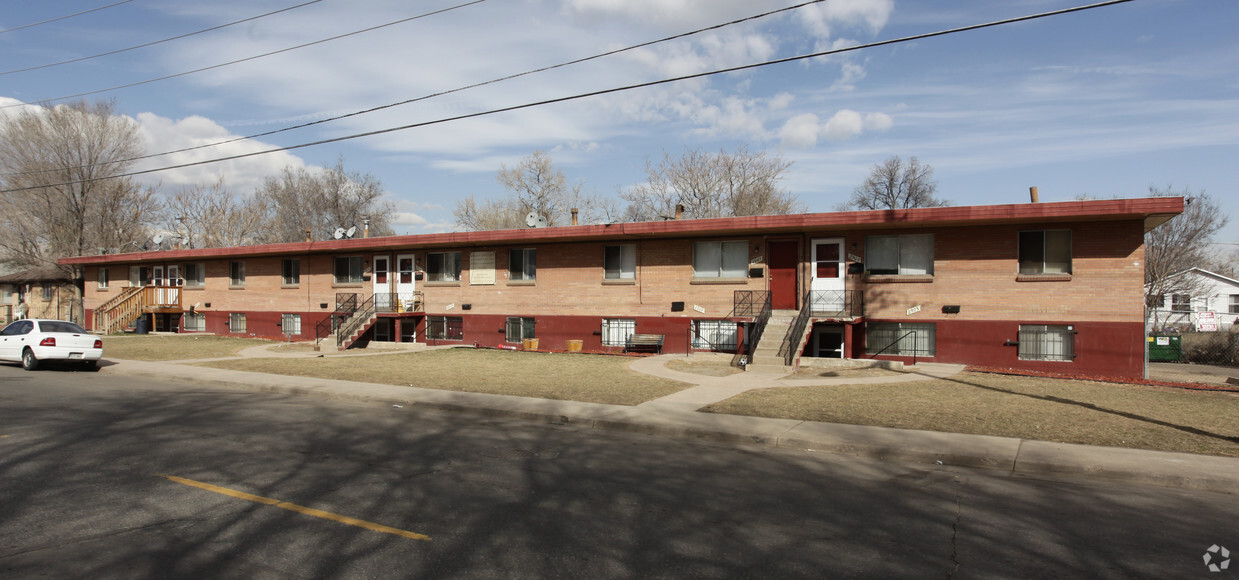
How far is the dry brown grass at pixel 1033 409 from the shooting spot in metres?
10.0

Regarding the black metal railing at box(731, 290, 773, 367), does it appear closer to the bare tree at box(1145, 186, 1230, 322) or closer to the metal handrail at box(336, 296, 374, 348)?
the metal handrail at box(336, 296, 374, 348)

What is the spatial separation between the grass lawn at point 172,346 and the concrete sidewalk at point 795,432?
8250 millimetres

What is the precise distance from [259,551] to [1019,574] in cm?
591

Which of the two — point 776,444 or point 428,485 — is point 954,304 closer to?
point 776,444

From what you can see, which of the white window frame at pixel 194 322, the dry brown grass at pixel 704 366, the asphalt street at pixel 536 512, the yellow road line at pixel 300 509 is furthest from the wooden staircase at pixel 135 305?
the yellow road line at pixel 300 509

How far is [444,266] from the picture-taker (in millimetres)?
28156

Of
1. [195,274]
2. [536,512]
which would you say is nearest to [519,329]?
[536,512]

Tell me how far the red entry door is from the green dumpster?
1997cm

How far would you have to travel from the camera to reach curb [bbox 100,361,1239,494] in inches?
323

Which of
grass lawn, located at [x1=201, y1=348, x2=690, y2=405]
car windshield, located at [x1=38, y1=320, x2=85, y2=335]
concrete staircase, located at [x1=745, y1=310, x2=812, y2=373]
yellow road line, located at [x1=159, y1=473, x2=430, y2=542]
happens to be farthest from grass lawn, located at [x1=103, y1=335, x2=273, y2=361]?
concrete staircase, located at [x1=745, y1=310, x2=812, y2=373]

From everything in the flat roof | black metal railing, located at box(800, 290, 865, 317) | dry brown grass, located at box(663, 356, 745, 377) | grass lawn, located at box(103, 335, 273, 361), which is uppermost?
the flat roof

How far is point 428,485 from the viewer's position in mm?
7305

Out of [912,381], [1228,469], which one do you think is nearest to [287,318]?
[912,381]

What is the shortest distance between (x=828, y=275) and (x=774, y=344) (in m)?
3.40
